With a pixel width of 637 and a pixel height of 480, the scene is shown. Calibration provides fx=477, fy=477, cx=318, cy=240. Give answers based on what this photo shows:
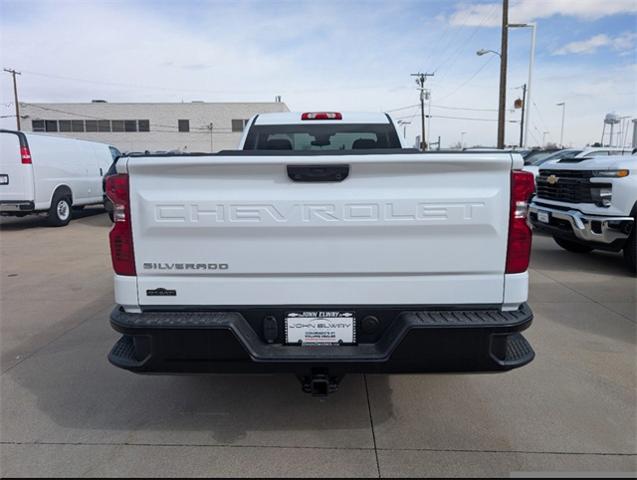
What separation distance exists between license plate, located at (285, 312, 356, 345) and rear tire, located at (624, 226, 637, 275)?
5.74 m

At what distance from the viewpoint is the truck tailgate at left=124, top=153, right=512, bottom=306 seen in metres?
2.39

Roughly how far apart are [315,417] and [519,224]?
1777 millimetres

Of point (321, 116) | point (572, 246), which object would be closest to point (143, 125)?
point (572, 246)

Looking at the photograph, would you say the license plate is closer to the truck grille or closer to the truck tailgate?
the truck tailgate

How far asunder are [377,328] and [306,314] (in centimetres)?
38

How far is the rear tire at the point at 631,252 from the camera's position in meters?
6.53

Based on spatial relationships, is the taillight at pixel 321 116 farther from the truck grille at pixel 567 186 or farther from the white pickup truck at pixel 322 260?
the truck grille at pixel 567 186

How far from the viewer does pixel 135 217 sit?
2430 millimetres

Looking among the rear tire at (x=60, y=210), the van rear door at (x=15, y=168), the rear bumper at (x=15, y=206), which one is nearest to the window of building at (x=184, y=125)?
the rear tire at (x=60, y=210)

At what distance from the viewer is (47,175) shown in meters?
11.8

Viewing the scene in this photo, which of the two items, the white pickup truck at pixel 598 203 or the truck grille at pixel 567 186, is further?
the truck grille at pixel 567 186

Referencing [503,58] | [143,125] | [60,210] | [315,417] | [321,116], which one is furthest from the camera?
[143,125]

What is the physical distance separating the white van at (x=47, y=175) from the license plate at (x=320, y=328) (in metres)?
11.1

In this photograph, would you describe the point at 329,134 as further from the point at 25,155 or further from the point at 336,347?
the point at 25,155
